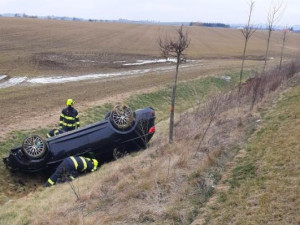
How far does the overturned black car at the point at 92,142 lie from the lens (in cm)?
947

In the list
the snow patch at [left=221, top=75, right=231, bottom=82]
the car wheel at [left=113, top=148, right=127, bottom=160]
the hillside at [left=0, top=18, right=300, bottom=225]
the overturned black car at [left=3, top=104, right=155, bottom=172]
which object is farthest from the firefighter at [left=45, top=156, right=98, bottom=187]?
the snow patch at [left=221, top=75, right=231, bottom=82]

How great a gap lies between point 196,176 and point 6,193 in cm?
501

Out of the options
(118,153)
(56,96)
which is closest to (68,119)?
(118,153)

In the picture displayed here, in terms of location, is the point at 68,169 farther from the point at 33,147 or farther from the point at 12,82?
the point at 12,82

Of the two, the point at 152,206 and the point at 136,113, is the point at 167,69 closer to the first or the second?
the point at 136,113

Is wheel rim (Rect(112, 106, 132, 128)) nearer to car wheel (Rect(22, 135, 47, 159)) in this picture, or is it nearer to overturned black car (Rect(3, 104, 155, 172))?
overturned black car (Rect(3, 104, 155, 172))

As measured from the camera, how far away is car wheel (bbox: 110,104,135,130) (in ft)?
33.9

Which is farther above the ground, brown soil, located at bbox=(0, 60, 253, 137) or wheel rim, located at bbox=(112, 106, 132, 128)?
wheel rim, located at bbox=(112, 106, 132, 128)

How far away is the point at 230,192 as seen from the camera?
659 centimetres

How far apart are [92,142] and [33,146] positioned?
1.57 m

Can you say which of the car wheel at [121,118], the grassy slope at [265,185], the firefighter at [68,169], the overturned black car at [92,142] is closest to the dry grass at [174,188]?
the grassy slope at [265,185]

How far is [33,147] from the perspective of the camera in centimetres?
Result: 938

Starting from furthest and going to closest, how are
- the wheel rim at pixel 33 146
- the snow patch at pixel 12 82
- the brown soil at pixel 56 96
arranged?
the snow patch at pixel 12 82, the brown soil at pixel 56 96, the wheel rim at pixel 33 146

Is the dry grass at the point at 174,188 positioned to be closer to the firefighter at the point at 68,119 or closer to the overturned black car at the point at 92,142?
the overturned black car at the point at 92,142
